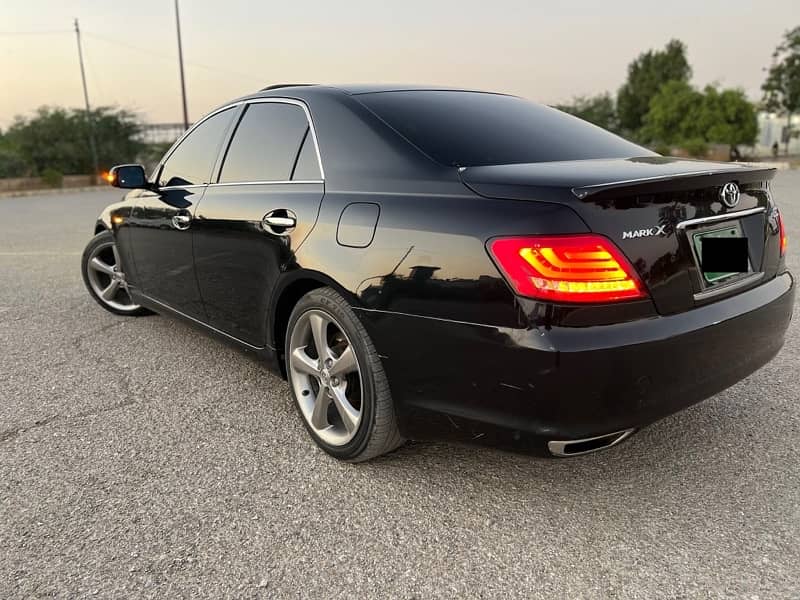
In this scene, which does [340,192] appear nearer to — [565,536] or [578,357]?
[578,357]

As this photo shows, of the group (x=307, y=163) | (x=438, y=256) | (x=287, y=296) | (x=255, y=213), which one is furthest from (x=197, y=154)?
(x=438, y=256)

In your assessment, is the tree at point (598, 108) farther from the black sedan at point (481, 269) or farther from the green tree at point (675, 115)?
the black sedan at point (481, 269)

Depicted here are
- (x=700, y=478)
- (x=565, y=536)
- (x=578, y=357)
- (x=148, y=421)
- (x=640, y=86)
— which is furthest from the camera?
(x=640, y=86)

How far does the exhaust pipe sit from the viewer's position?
6.30 feet

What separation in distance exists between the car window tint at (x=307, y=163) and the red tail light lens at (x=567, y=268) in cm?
109

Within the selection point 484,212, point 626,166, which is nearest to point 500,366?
point 484,212

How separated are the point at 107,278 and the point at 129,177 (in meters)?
1.53

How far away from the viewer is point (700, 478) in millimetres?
2414

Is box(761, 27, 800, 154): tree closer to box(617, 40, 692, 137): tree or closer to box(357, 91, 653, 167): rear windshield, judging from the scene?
box(617, 40, 692, 137): tree

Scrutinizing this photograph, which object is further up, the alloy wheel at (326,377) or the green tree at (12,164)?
the alloy wheel at (326,377)

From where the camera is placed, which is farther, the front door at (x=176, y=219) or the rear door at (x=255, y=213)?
the front door at (x=176, y=219)

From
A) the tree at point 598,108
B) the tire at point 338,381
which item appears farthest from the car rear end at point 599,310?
the tree at point 598,108

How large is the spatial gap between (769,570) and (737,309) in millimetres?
823

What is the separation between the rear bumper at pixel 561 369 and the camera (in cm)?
183
